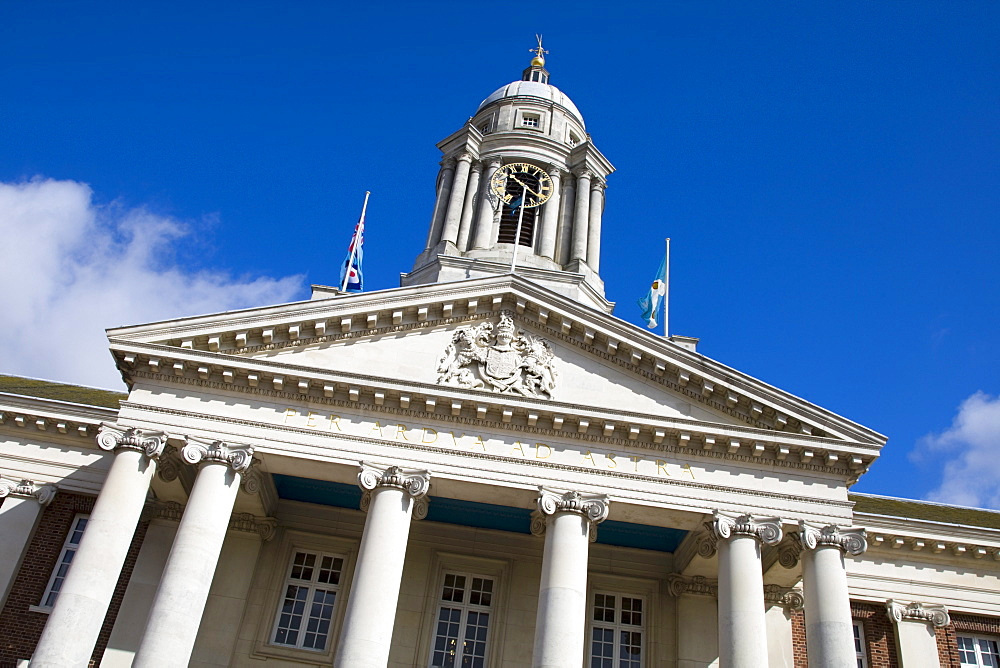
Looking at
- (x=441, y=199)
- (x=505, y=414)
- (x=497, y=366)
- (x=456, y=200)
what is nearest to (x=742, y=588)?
(x=505, y=414)

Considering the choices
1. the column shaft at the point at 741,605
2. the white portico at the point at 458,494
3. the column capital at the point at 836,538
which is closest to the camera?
the column shaft at the point at 741,605

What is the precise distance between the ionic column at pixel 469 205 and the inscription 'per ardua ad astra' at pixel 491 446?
1410cm

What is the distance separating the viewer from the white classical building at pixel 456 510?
18.0m

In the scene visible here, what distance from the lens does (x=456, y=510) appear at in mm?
22438

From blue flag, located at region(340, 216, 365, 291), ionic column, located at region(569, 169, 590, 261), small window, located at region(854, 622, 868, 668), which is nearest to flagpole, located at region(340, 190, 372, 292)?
blue flag, located at region(340, 216, 365, 291)

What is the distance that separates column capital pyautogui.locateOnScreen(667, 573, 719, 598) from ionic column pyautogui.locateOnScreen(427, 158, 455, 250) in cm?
1701

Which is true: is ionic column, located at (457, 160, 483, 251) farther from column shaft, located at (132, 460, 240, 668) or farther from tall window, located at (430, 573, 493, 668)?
column shaft, located at (132, 460, 240, 668)

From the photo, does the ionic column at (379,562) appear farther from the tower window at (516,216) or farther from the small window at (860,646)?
the tower window at (516,216)

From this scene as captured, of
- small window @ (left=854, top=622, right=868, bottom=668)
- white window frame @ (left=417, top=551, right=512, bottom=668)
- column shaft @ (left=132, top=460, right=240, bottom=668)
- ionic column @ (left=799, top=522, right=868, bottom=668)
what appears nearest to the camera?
column shaft @ (left=132, top=460, right=240, bottom=668)

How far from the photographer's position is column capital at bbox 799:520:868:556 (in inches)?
728

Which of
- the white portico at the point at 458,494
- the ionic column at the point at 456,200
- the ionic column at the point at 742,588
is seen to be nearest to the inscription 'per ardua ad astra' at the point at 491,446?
the white portico at the point at 458,494

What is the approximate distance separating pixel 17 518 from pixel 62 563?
1734 mm

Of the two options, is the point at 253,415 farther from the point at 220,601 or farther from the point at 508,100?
the point at 508,100

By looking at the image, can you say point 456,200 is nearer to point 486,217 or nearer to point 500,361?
point 486,217
